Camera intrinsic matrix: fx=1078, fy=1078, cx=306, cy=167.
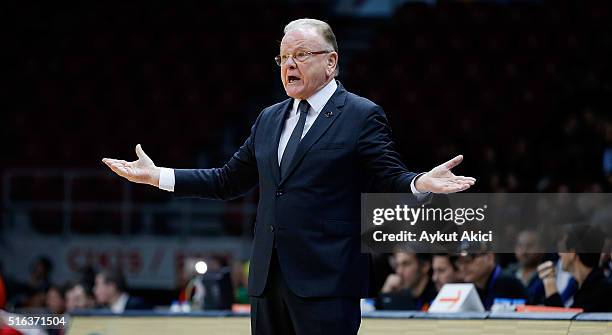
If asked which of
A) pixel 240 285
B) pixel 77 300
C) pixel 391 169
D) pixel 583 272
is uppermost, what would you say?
pixel 391 169

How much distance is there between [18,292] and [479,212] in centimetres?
849

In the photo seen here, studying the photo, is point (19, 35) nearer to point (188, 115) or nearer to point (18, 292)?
point (188, 115)

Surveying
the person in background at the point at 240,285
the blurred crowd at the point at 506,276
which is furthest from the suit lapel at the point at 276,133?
the person in background at the point at 240,285

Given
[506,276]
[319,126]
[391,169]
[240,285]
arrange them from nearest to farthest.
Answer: [391,169], [319,126], [506,276], [240,285]

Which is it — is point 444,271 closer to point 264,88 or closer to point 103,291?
point 103,291

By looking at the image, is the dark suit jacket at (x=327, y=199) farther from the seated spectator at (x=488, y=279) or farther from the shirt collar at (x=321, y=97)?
the seated spectator at (x=488, y=279)

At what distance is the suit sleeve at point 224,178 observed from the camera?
431 cm

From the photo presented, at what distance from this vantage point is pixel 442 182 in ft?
12.2

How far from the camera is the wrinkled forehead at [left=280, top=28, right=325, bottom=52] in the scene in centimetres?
402

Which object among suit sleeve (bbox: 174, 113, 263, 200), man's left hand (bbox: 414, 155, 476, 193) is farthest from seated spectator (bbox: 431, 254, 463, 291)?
man's left hand (bbox: 414, 155, 476, 193)

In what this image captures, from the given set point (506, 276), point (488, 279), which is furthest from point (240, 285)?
point (506, 276)

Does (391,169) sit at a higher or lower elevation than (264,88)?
lower

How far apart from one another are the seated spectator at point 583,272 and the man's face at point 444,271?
771 millimetres

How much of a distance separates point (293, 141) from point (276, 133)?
12 cm
